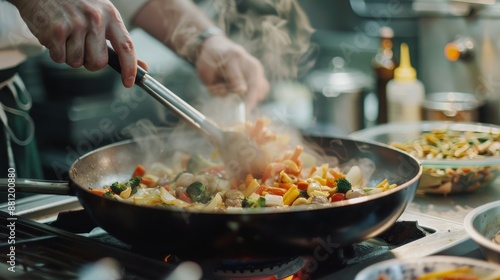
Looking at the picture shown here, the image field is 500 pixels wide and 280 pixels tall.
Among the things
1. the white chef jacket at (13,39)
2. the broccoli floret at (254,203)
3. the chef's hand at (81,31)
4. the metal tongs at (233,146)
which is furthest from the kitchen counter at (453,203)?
the white chef jacket at (13,39)

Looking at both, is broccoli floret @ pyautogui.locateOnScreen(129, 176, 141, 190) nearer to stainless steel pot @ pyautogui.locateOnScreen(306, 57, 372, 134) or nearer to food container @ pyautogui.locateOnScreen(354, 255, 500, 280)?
food container @ pyautogui.locateOnScreen(354, 255, 500, 280)

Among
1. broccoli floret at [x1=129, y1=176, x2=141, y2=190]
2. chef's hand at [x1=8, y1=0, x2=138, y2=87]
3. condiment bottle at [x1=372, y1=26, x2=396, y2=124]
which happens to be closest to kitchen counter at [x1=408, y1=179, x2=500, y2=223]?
broccoli floret at [x1=129, y1=176, x2=141, y2=190]

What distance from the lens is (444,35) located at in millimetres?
3014

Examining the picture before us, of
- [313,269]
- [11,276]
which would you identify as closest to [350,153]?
[313,269]

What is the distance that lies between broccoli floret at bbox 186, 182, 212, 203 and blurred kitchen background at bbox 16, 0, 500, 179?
114 cm

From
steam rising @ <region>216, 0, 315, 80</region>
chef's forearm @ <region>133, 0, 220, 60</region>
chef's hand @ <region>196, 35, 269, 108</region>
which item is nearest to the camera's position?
chef's hand @ <region>196, 35, 269, 108</region>

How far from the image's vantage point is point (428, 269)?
3.32 feet

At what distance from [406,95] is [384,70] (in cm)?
35

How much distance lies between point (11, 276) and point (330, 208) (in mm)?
619

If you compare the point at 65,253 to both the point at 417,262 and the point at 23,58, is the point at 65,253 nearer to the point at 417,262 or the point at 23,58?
the point at 417,262

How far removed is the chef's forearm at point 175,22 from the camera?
216cm

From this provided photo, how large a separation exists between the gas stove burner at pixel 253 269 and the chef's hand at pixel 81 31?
472 millimetres

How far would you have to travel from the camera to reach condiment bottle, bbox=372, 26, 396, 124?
10.1 ft

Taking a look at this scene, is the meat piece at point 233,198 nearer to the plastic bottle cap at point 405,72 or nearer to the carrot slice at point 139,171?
the carrot slice at point 139,171
